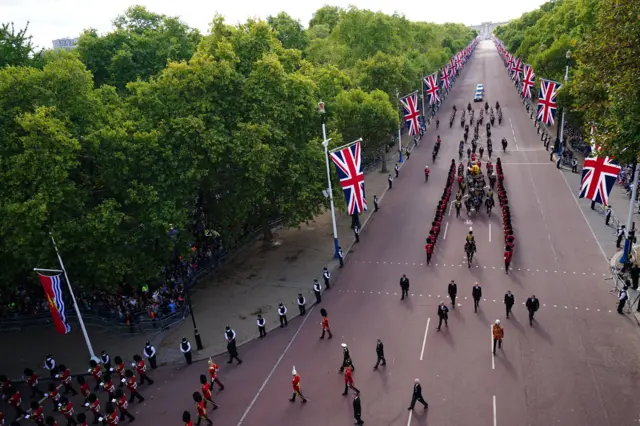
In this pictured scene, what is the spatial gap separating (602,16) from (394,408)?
45.9 feet

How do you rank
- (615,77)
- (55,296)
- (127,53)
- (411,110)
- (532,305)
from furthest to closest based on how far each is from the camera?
(411,110) < (127,53) < (532,305) < (55,296) < (615,77)

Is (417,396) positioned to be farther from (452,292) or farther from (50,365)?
(50,365)

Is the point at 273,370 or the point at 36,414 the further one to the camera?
the point at 273,370

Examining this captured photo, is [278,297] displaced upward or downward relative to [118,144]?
downward

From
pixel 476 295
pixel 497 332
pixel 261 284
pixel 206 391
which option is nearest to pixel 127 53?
pixel 261 284

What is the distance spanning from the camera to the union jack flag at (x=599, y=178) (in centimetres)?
2230

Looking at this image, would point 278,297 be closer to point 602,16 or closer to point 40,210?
point 40,210

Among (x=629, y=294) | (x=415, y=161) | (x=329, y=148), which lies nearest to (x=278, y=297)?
(x=329, y=148)

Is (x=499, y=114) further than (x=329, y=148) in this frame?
Yes

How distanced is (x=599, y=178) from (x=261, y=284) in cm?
1719

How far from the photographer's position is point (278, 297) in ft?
73.6

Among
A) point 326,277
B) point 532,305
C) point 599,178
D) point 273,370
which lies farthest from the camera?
point 599,178

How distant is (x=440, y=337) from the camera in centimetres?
1786

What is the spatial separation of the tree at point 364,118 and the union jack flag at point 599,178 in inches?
610
